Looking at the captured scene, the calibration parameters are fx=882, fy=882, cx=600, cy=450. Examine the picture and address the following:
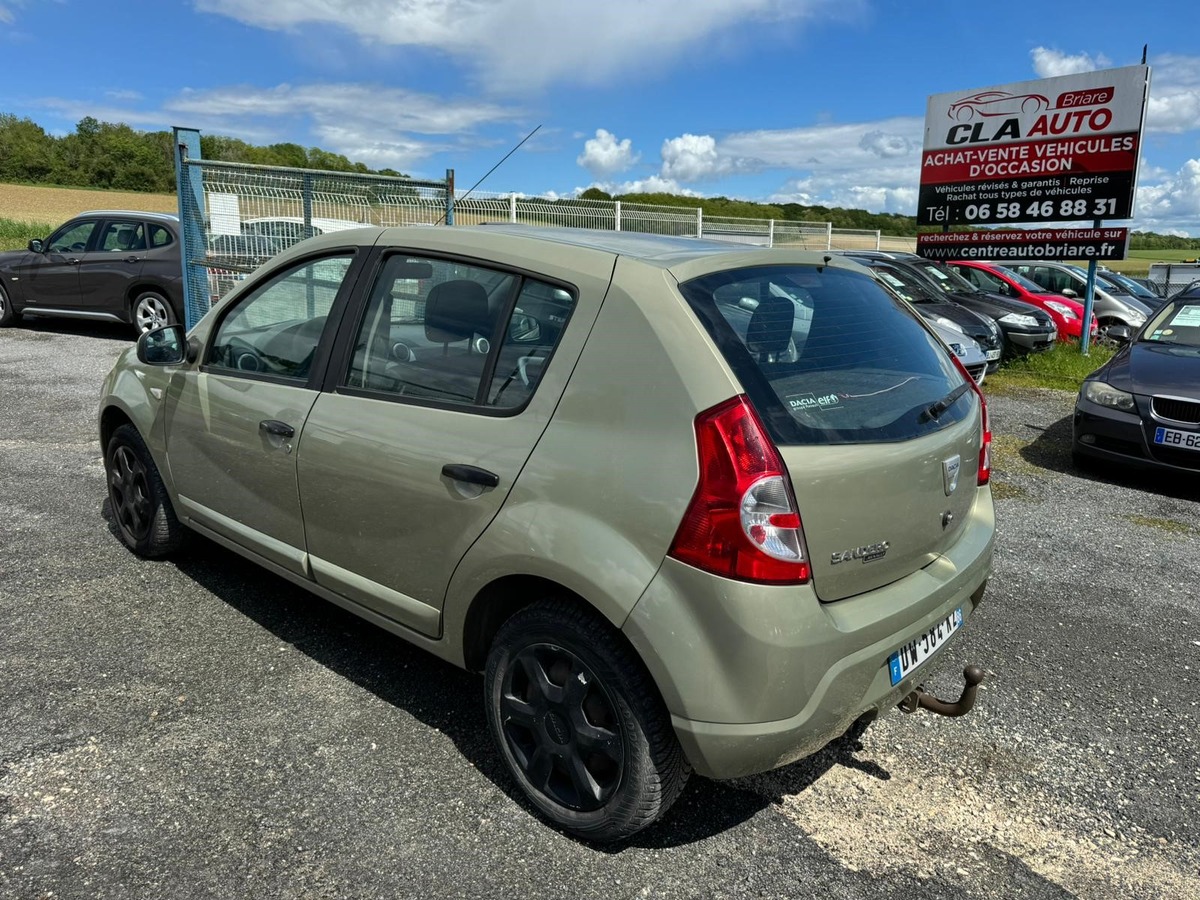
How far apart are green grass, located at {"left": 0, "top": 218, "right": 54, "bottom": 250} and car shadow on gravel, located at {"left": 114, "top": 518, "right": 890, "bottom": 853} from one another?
24208 mm

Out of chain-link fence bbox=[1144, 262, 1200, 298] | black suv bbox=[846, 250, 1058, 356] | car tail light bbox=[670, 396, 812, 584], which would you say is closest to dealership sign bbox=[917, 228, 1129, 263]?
black suv bbox=[846, 250, 1058, 356]

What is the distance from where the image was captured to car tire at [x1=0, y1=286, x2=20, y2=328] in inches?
495

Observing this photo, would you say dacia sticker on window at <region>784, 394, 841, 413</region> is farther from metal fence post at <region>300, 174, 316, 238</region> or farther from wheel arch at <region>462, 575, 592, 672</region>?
metal fence post at <region>300, 174, 316, 238</region>

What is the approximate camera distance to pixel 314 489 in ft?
10.0

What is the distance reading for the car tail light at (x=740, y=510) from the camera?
6.88 feet

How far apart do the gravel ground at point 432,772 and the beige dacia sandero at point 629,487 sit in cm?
32

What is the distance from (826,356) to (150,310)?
1095 centimetres

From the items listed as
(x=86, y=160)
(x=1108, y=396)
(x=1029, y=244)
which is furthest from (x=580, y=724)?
(x=86, y=160)

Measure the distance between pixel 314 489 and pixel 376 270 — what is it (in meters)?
0.79

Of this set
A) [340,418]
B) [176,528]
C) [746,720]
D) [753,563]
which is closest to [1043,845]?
[746,720]

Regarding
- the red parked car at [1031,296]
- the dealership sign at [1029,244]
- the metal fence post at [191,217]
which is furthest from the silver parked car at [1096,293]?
the metal fence post at [191,217]

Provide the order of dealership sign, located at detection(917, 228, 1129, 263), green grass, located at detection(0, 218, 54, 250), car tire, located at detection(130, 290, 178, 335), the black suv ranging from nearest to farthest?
1. car tire, located at detection(130, 290, 178, 335)
2. dealership sign, located at detection(917, 228, 1129, 263)
3. the black suv
4. green grass, located at detection(0, 218, 54, 250)

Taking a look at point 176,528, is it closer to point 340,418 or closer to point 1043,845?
point 340,418

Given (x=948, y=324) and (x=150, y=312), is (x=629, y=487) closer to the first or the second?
(x=948, y=324)
